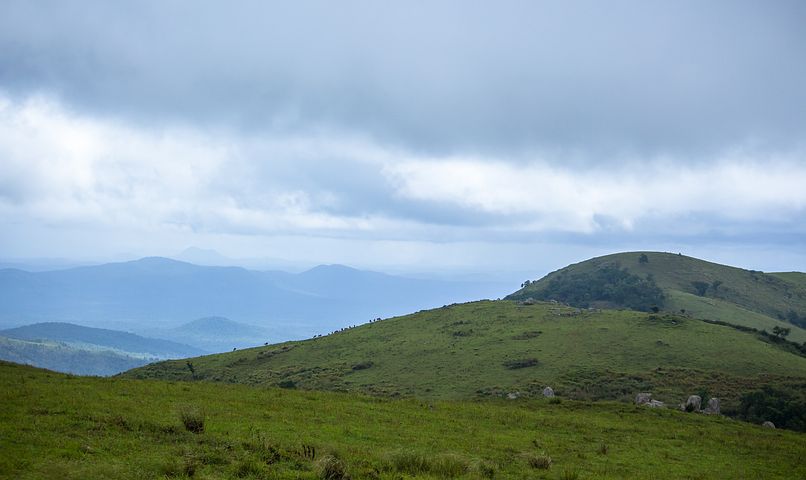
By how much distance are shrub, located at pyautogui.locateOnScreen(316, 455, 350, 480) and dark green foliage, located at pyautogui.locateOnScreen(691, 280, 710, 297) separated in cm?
17614

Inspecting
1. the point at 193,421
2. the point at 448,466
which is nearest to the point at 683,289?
the point at 448,466

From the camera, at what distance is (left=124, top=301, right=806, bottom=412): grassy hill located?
6203 cm

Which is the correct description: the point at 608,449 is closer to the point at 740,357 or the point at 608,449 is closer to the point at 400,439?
the point at 400,439

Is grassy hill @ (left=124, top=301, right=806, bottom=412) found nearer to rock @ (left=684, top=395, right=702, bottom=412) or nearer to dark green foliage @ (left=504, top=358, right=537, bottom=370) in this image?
dark green foliage @ (left=504, top=358, right=537, bottom=370)

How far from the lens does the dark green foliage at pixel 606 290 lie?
153 meters

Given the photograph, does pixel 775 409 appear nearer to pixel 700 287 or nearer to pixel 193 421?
pixel 193 421

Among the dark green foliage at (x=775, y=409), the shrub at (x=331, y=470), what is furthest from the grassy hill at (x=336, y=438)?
the dark green foliage at (x=775, y=409)

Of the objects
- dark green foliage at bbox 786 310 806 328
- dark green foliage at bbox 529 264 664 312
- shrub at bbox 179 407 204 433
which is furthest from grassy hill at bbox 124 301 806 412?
dark green foliage at bbox 786 310 806 328

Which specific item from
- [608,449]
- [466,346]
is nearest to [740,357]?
[466,346]

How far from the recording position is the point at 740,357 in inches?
2709

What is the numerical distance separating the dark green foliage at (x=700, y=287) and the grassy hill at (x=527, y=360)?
93637 millimetres

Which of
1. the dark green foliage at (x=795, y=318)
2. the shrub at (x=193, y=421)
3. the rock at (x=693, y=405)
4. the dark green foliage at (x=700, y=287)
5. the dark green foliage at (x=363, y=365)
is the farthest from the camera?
the dark green foliage at (x=700, y=287)

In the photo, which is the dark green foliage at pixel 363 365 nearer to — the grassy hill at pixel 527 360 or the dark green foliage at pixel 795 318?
the grassy hill at pixel 527 360

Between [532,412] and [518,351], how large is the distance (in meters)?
40.7
